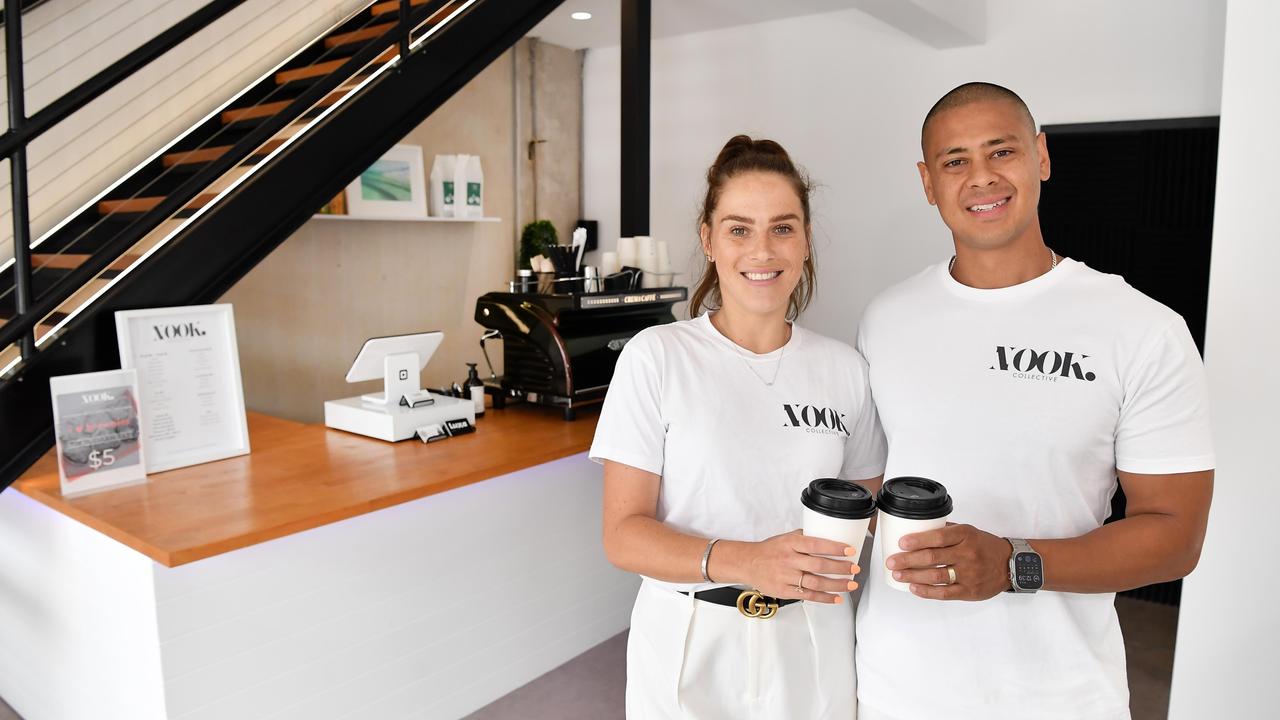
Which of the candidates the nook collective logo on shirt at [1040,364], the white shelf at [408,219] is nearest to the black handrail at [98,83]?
the white shelf at [408,219]

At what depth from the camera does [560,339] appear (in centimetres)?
327

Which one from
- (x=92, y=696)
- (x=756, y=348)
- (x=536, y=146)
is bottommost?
(x=92, y=696)

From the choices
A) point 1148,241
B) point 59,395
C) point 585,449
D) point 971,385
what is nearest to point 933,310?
point 971,385

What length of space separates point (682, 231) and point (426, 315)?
1.76m

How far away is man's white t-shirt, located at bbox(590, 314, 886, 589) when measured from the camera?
5.15ft

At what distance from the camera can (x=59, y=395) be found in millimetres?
2268

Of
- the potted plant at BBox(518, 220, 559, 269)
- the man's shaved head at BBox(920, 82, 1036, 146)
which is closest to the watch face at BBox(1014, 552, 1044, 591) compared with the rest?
the man's shaved head at BBox(920, 82, 1036, 146)

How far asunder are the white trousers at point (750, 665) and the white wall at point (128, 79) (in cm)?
307

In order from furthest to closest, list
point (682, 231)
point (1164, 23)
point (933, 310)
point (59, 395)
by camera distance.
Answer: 1. point (682, 231)
2. point (1164, 23)
3. point (59, 395)
4. point (933, 310)

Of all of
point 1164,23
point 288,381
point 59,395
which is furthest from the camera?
point 288,381

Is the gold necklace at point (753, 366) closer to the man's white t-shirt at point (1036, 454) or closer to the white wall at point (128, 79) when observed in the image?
the man's white t-shirt at point (1036, 454)

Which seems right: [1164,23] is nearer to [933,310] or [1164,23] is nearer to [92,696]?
[933,310]

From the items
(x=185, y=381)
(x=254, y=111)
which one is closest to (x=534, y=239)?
(x=254, y=111)

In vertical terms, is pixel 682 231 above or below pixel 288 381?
above
